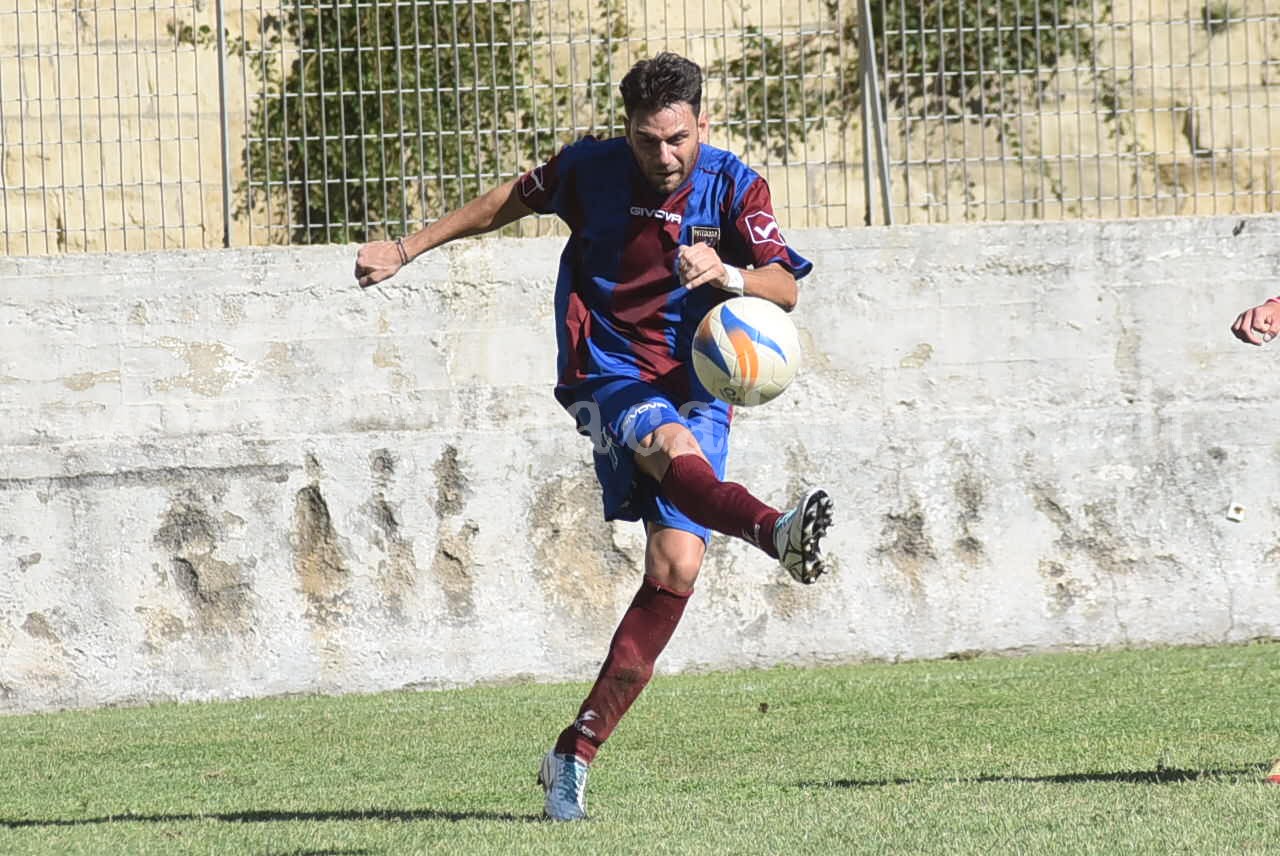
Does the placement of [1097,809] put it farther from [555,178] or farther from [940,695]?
[940,695]

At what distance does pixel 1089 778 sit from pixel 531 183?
243 cm

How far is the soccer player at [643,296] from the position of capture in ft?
17.1

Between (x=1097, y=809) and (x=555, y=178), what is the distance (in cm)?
243

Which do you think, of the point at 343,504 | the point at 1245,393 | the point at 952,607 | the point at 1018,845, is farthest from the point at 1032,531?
the point at 1018,845

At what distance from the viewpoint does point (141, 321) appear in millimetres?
9555

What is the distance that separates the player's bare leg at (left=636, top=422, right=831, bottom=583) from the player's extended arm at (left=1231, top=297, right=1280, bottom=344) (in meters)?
1.30

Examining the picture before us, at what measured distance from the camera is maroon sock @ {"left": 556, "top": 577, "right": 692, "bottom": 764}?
5203 millimetres

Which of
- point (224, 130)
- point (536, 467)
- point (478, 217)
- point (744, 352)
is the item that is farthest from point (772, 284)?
point (224, 130)

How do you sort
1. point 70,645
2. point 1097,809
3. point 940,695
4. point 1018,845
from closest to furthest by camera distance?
point 1018,845, point 1097,809, point 940,695, point 70,645

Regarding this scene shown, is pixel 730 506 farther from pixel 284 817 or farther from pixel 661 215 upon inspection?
pixel 284 817

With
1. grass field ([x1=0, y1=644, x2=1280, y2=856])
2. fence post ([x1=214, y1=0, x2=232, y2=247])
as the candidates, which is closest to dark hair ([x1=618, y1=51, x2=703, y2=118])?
grass field ([x1=0, y1=644, x2=1280, y2=856])

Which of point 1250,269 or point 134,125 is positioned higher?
point 134,125

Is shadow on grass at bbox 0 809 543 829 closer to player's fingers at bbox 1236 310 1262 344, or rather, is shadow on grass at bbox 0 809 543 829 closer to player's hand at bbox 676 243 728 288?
player's hand at bbox 676 243 728 288

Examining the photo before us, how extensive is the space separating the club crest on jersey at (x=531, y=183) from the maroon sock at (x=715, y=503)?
108cm
